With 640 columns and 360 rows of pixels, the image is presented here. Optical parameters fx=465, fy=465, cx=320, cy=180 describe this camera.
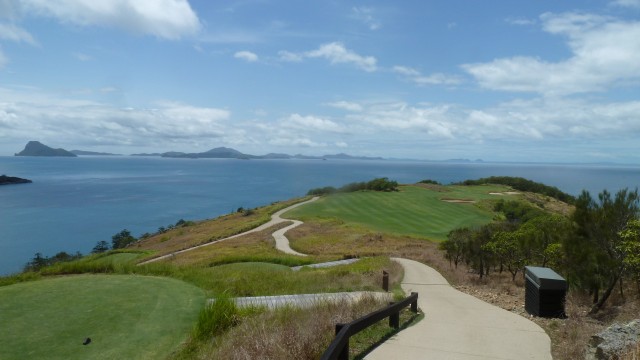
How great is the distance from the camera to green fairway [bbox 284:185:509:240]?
59.1 metres

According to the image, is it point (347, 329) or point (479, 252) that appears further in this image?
point (479, 252)

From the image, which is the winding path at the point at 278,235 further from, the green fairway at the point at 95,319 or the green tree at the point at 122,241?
the green tree at the point at 122,241

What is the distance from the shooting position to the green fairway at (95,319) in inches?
327

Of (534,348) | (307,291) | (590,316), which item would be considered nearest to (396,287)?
(307,291)

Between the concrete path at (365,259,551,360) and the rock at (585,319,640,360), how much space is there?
3.59 feet

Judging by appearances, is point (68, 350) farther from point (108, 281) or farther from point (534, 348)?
point (534, 348)

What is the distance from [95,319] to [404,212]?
2493 inches

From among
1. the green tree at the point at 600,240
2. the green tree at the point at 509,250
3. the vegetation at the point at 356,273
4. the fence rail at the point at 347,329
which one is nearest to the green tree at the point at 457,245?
the vegetation at the point at 356,273

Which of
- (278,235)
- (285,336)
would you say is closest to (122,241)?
(278,235)

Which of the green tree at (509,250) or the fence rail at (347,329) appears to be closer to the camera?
the fence rail at (347,329)

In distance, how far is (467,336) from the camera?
27.2 ft

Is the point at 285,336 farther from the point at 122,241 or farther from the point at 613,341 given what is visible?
the point at 122,241

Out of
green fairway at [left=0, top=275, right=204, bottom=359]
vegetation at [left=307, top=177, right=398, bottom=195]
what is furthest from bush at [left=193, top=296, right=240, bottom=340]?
vegetation at [left=307, top=177, right=398, bottom=195]

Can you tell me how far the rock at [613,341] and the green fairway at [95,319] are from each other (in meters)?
6.76
